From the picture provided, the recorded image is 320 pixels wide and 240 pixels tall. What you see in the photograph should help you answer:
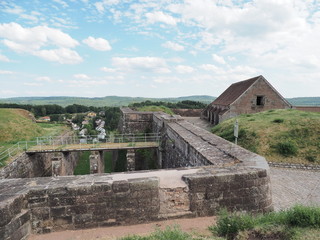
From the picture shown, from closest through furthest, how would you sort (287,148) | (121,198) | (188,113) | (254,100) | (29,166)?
1. (121,198)
2. (287,148)
3. (29,166)
4. (254,100)
5. (188,113)

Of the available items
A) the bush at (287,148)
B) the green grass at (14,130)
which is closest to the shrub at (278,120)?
the bush at (287,148)

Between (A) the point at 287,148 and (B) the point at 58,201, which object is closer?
(B) the point at 58,201

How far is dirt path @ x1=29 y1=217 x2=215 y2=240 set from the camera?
3480 mm

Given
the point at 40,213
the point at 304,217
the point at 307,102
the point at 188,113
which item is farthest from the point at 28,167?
the point at 307,102

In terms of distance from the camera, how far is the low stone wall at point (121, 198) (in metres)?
3.56

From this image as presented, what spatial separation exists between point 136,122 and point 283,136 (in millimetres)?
11277

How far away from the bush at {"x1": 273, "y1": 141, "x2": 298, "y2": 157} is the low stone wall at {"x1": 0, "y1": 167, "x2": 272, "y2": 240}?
785 centimetres

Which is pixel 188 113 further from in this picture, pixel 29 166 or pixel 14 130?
pixel 29 166

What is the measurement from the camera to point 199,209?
407 centimetres

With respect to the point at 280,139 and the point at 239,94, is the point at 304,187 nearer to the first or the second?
the point at 280,139

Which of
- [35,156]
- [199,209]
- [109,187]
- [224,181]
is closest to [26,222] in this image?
[109,187]

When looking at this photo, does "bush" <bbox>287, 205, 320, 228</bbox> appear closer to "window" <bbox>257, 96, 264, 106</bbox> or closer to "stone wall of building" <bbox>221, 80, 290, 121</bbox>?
"stone wall of building" <bbox>221, 80, 290, 121</bbox>

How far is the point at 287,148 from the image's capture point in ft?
36.3

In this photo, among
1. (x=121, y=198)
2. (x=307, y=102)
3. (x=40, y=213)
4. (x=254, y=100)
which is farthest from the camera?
(x=307, y=102)
